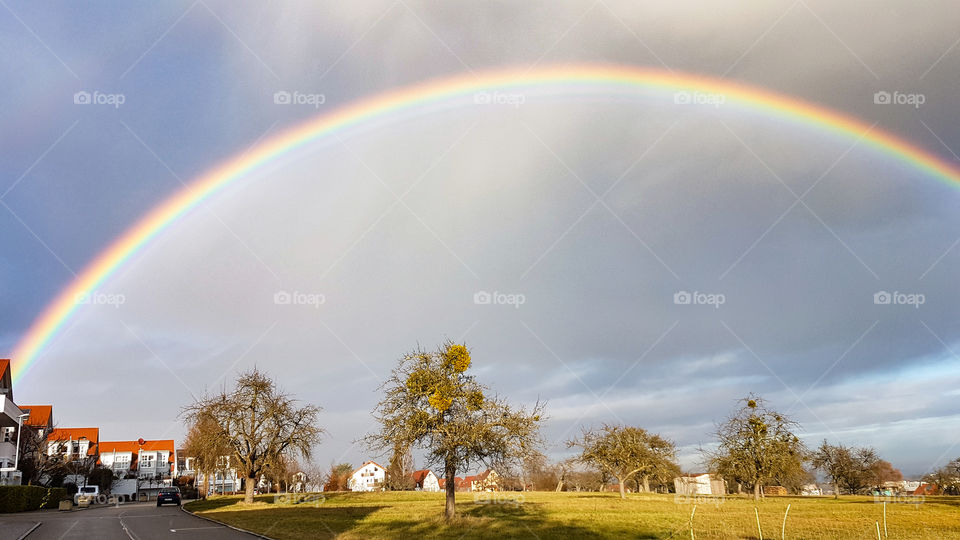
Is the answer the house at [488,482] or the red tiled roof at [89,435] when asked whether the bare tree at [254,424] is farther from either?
the red tiled roof at [89,435]

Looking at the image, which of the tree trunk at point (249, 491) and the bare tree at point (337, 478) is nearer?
the tree trunk at point (249, 491)

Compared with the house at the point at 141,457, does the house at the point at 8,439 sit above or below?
above

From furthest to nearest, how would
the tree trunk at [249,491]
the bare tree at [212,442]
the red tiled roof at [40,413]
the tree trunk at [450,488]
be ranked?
the red tiled roof at [40,413]
the bare tree at [212,442]
the tree trunk at [249,491]
the tree trunk at [450,488]

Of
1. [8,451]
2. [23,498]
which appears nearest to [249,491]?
[23,498]

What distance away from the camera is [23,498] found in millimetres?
50844

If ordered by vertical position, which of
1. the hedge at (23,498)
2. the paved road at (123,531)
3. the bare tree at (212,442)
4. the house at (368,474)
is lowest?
the house at (368,474)

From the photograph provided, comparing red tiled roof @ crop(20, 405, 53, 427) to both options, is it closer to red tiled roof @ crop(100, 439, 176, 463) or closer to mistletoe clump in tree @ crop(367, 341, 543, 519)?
red tiled roof @ crop(100, 439, 176, 463)

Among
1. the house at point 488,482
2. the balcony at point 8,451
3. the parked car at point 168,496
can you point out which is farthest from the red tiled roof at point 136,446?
the parked car at point 168,496

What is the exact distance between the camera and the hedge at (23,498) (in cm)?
4906

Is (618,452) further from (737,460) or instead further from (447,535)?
(447,535)

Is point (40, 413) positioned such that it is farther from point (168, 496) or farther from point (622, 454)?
point (622, 454)

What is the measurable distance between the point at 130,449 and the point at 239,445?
116 meters

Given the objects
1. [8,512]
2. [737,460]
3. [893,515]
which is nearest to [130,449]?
[8,512]

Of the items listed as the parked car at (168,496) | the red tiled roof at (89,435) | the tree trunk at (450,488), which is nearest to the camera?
the tree trunk at (450,488)
